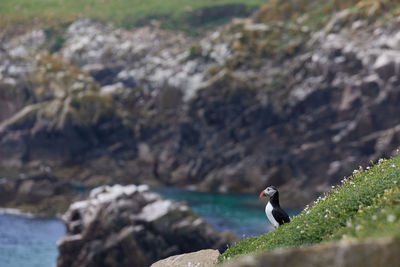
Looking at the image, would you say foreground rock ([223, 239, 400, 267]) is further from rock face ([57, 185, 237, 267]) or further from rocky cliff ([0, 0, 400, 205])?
rocky cliff ([0, 0, 400, 205])

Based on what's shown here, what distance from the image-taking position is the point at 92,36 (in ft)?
579

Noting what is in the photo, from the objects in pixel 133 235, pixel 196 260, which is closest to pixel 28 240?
pixel 133 235

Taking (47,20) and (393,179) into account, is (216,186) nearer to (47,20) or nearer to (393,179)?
(393,179)

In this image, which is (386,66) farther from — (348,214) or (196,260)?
(348,214)

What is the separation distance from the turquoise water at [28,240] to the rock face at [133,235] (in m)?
8.09

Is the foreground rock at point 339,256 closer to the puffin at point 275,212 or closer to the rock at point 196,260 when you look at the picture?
the puffin at point 275,212

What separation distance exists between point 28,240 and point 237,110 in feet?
184

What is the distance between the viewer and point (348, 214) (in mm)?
14641

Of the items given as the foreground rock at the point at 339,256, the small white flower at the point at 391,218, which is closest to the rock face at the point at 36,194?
the small white flower at the point at 391,218

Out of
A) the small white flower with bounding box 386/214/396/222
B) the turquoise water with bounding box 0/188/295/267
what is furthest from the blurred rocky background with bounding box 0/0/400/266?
the small white flower with bounding box 386/214/396/222

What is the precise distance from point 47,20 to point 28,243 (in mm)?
148240

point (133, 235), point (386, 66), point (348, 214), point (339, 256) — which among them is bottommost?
point (386, 66)

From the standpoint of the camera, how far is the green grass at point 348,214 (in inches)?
485

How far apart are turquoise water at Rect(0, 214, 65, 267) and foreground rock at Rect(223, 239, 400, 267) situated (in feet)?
193
